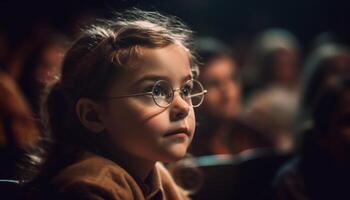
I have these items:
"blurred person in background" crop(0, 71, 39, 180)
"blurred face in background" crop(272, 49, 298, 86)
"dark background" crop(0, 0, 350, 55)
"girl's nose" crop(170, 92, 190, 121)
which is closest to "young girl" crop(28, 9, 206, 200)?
"girl's nose" crop(170, 92, 190, 121)

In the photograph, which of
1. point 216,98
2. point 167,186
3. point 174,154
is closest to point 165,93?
point 174,154

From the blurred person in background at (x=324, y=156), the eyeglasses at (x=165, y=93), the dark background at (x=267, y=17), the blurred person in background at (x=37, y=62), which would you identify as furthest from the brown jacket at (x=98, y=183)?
the dark background at (x=267, y=17)

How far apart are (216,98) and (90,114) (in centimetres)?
175

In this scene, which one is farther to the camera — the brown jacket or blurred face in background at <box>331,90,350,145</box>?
blurred face in background at <box>331,90,350,145</box>

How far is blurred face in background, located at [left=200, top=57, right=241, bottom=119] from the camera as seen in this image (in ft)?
9.36

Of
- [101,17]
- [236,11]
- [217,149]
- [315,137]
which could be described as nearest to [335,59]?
[217,149]

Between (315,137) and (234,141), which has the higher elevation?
(315,137)

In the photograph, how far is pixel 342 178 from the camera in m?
1.97

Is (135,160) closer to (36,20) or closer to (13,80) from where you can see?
(13,80)

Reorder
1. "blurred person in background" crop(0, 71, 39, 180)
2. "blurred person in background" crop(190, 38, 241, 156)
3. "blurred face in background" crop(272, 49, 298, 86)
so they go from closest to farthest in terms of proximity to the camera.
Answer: "blurred person in background" crop(0, 71, 39, 180) → "blurred person in background" crop(190, 38, 241, 156) → "blurred face in background" crop(272, 49, 298, 86)

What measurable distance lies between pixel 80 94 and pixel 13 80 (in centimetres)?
172

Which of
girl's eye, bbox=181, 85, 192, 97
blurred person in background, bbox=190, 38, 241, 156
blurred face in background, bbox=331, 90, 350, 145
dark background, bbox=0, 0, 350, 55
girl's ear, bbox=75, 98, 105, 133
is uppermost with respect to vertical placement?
girl's eye, bbox=181, 85, 192, 97

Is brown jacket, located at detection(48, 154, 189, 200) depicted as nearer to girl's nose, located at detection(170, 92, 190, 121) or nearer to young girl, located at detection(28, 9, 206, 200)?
young girl, located at detection(28, 9, 206, 200)

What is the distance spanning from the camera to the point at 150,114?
118 centimetres
